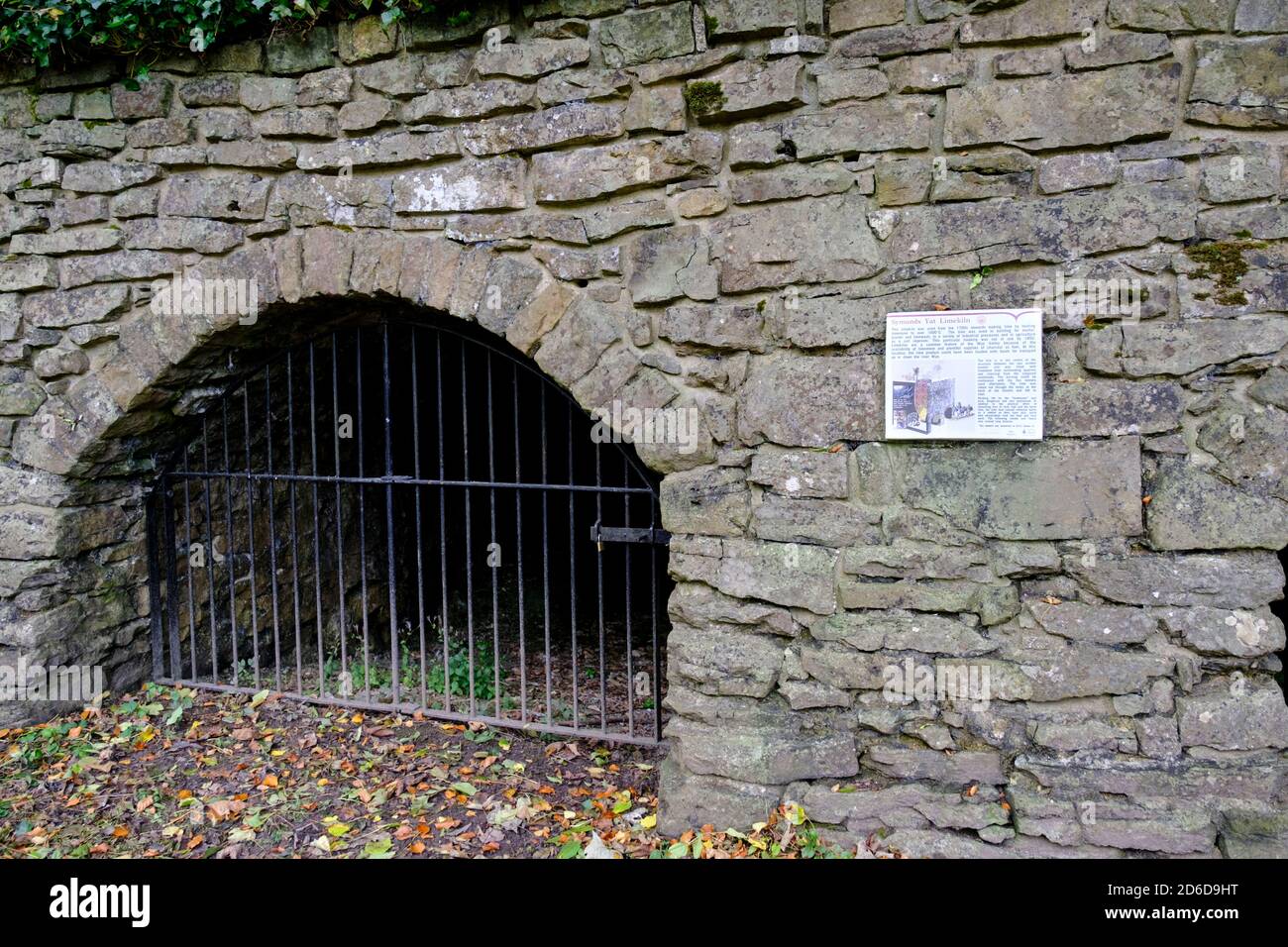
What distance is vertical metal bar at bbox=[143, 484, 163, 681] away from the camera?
4.06 m

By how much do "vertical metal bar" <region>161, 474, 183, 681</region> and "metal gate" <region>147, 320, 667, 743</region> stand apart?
0.01 m

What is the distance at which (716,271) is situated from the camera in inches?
111

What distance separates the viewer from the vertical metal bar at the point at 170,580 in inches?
161

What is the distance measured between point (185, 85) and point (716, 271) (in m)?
2.43

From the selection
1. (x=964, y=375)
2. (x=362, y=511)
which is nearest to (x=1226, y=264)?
(x=964, y=375)

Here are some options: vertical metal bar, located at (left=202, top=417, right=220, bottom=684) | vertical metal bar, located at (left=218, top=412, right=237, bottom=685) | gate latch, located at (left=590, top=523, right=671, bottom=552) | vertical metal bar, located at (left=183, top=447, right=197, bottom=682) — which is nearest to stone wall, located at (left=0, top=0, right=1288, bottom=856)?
gate latch, located at (left=590, top=523, right=671, bottom=552)

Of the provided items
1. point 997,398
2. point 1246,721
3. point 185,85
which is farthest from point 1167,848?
point 185,85

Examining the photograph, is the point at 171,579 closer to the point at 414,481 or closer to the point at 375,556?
the point at 375,556

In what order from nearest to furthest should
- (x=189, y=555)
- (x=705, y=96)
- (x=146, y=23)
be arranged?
(x=705, y=96)
(x=146, y=23)
(x=189, y=555)

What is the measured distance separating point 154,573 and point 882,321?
364cm

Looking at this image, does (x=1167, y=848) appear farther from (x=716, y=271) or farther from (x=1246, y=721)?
(x=716, y=271)

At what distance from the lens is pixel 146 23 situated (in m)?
3.36

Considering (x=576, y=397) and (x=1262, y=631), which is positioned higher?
(x=576, y=397)

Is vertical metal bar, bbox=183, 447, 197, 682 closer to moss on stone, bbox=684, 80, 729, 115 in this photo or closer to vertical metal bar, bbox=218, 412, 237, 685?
vertical metal bar, bbox=218, 412, 237, 685
